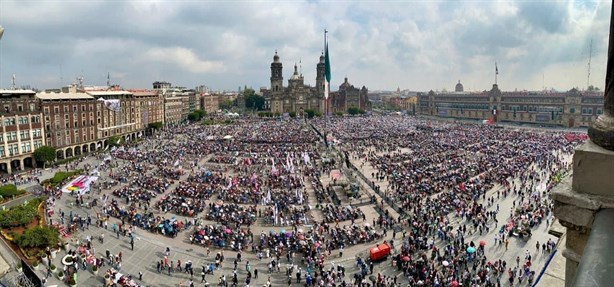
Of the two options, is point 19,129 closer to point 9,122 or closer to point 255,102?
point 9,122

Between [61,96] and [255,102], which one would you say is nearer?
[61,96]

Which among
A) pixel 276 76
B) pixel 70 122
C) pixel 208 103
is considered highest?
pixel 276 76

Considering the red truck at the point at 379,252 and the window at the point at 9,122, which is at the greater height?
the window at the point at 9,122

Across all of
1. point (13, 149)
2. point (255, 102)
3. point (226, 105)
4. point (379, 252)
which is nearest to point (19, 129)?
point (13, 149)

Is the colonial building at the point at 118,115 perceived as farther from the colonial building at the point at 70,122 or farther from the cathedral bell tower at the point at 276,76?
the cathedral bell tower at the point at 276,76

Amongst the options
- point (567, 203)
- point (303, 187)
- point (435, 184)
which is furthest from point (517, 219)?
point (567, 203)

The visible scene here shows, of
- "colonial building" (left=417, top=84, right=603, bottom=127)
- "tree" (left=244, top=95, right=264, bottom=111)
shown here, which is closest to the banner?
"colonial building" (left=417, top=84, right=603, bottom=127)

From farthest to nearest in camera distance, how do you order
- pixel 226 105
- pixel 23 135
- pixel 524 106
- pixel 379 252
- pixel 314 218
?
pixel 226 105 → pixel 524 106 → pixel 23 135 → pixel 314 218 → pixel 379 252

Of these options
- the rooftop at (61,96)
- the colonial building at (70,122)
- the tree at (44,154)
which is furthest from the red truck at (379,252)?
the rooftop at (61,96)
